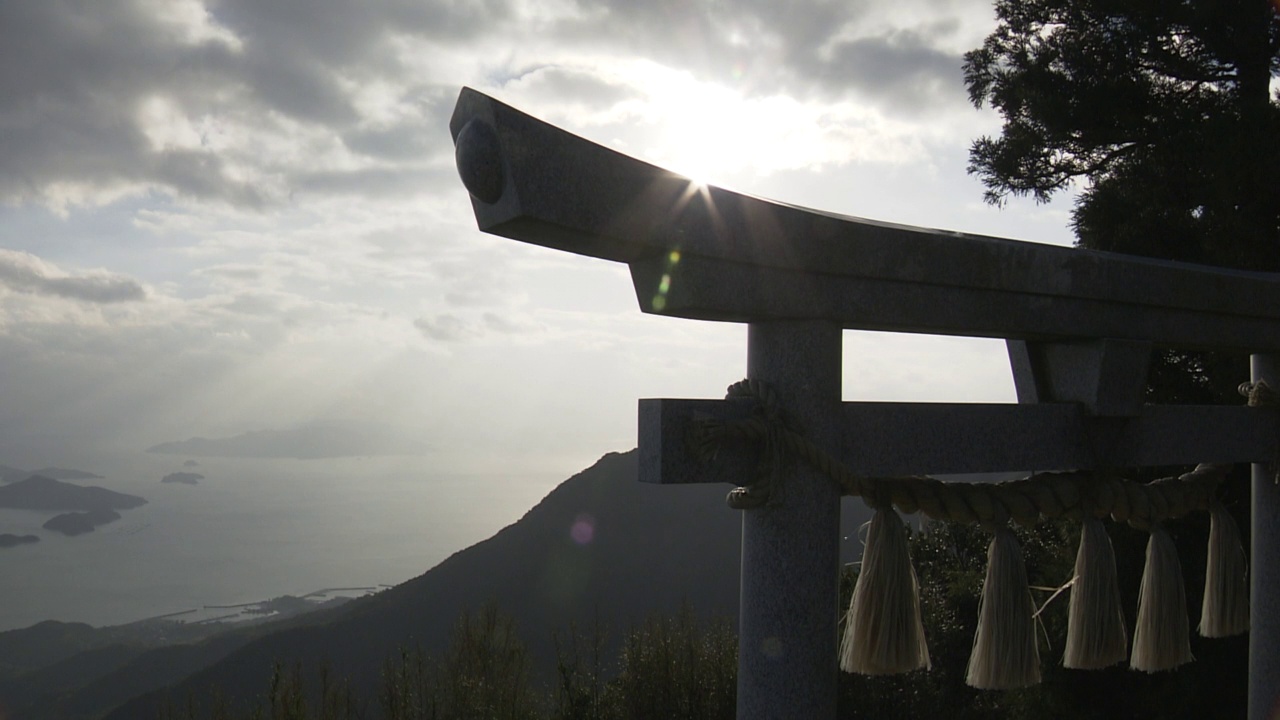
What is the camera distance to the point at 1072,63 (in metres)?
5.04

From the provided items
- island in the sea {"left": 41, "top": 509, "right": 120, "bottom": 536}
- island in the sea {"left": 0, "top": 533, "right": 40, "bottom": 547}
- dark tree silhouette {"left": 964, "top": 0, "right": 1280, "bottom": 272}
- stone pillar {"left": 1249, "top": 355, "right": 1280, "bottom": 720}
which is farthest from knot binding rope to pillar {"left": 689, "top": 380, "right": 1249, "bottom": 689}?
island in the sea {"left": 41, "top": 509, "right": 120, "bottom": 536}

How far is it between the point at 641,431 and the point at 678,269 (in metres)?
0.28

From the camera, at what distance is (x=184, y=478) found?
178 feet

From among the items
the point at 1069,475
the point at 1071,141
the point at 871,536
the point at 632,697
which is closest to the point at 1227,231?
the point at 1071,141

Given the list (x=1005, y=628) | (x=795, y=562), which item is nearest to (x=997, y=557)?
(x=1005, y=628)

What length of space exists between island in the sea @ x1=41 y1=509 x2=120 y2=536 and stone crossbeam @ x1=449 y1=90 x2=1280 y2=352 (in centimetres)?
4786

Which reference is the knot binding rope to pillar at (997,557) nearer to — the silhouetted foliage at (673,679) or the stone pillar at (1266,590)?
the stone pillar at (1266,590)

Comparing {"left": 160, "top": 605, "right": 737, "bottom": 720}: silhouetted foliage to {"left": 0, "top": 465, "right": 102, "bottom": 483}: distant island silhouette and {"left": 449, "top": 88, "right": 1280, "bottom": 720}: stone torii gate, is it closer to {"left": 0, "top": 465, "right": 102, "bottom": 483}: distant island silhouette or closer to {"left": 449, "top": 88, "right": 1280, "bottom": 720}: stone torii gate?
{"left": 449, "top": 88, "right": 1280, "bottom": 720}: stone torii gate

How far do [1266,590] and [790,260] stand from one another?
2.18 meters

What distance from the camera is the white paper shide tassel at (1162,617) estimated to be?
226cm

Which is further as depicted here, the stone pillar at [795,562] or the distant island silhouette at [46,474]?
the distant island silhouette at [46,474]

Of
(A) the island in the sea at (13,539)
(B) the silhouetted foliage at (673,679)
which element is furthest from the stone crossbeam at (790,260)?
(A) the island in the sea at (13,539)

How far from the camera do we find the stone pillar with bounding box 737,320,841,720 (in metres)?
1.57

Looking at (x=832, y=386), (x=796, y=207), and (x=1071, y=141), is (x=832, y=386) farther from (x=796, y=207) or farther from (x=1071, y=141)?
(x=1071, y=141)
